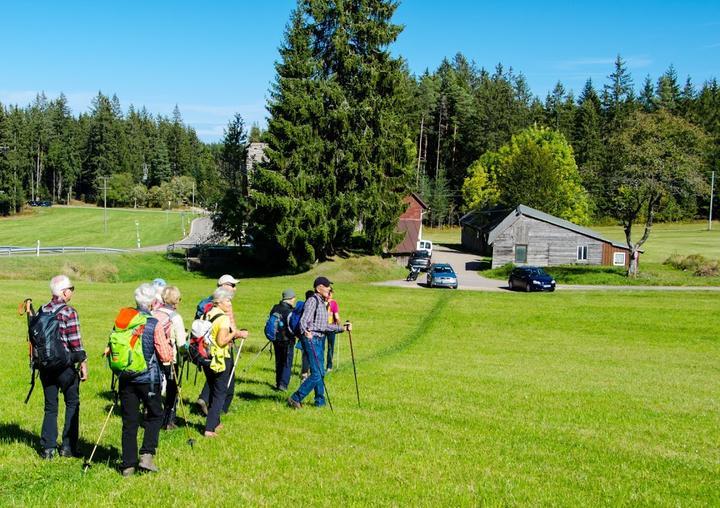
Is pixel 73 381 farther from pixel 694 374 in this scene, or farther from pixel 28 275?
pixel 28 275

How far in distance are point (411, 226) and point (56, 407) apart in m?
65.4

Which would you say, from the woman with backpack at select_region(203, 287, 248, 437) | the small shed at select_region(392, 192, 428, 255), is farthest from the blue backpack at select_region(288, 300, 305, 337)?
the small shed at select_region(392, 192, 428, 255)

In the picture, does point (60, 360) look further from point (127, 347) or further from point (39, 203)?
point (39, 203)

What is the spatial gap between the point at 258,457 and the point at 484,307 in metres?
29.8

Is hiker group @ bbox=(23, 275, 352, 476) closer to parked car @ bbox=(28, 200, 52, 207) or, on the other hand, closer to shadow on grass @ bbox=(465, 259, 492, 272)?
shadow on grass @ bbox=(465, 259, 492, 272)

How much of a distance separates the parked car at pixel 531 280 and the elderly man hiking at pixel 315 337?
36.7 m

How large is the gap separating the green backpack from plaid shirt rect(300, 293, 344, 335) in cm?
410

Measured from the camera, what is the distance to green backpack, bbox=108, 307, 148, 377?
791 centimetres

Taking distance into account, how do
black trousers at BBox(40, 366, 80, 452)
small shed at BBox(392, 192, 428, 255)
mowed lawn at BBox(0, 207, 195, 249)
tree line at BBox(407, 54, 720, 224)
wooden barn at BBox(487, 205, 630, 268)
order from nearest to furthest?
1. black trousers at BBox(40, 366, 80, 452)
2. small shed at BBox(392, 192, 428, 255)
3. wooden barn at BBox(487, 205, 630, 268)
4. mowed lawn at BBox(0, 207, 195, 249)
5. tree line at BBox(407, 54, 720, 224)

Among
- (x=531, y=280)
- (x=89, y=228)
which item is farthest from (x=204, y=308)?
(x=89, y=228)

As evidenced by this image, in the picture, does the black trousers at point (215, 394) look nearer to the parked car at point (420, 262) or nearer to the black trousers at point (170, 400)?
the black trousers at point (170, 400)

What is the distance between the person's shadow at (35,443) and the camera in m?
8.91

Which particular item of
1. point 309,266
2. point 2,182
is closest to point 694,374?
point 309,266

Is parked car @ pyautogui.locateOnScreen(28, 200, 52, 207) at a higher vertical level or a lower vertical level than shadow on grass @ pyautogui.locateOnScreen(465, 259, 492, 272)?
higher
